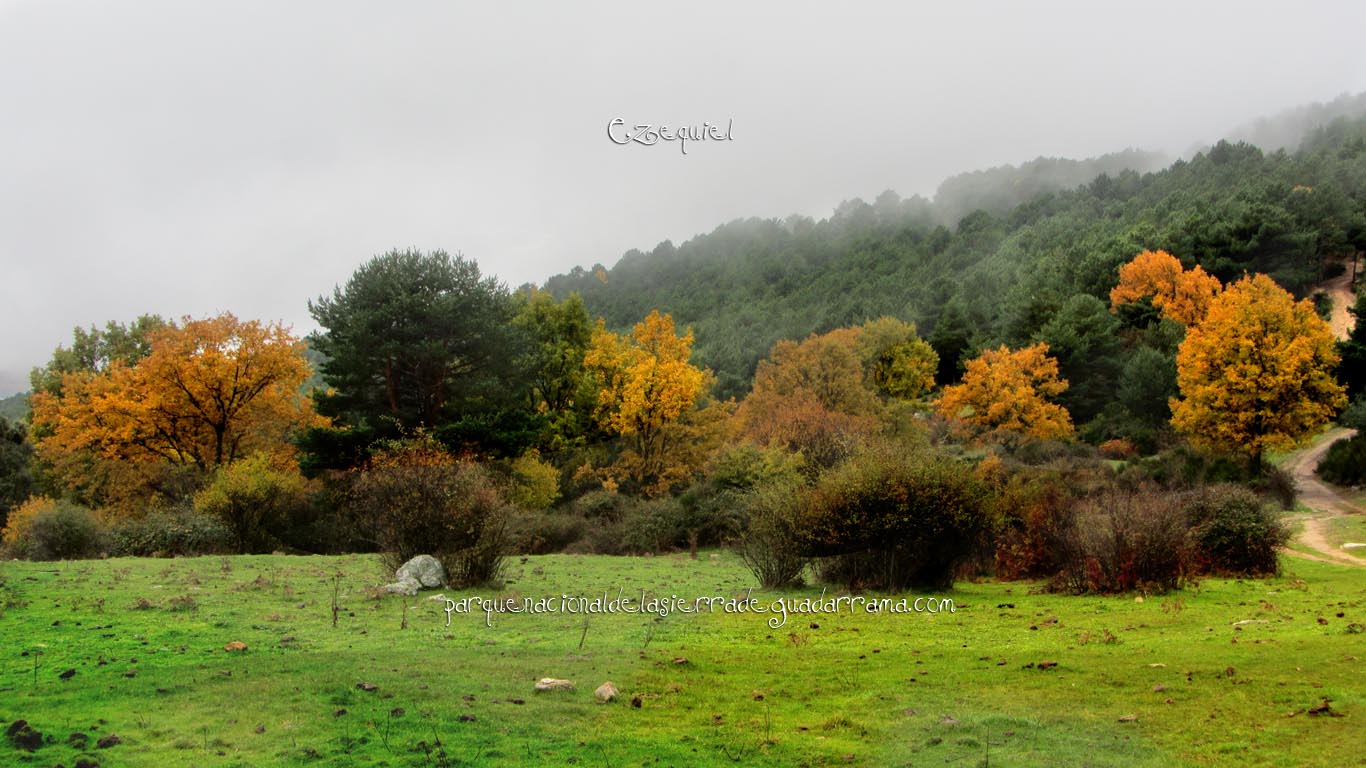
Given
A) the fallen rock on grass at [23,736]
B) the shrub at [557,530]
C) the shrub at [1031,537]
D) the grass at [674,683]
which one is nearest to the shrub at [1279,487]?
the shrub at [1031,537]

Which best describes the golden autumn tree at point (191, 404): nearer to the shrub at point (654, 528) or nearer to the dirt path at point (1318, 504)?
the shrub at point (654, 528)

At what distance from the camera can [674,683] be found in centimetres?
752

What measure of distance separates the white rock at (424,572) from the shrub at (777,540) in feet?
17.4

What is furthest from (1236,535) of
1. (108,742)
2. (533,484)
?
(533,484)

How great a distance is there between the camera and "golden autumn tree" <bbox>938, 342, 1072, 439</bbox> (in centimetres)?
4784

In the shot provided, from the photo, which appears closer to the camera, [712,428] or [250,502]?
[250,502]

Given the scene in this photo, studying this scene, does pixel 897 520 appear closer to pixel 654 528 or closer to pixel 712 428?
pixel 654 528

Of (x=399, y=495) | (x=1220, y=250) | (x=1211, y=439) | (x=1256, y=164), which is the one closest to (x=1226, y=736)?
(x=399, y=495)

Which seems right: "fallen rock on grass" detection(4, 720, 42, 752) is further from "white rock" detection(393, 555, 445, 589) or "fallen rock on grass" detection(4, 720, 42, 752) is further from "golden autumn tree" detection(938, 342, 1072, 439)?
"golden autumn tree" detection(938, 342, 1072, 439)

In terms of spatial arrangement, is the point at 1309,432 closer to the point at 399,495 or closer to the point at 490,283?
the point at 490,283

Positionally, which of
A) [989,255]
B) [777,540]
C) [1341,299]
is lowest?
[777,540]

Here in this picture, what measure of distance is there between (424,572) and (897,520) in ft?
24.2

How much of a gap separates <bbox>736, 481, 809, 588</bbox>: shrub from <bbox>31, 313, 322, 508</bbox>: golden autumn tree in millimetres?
24587

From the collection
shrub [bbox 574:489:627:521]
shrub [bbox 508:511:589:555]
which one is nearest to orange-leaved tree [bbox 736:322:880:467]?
shrub [bbox 574:489:627:521]
